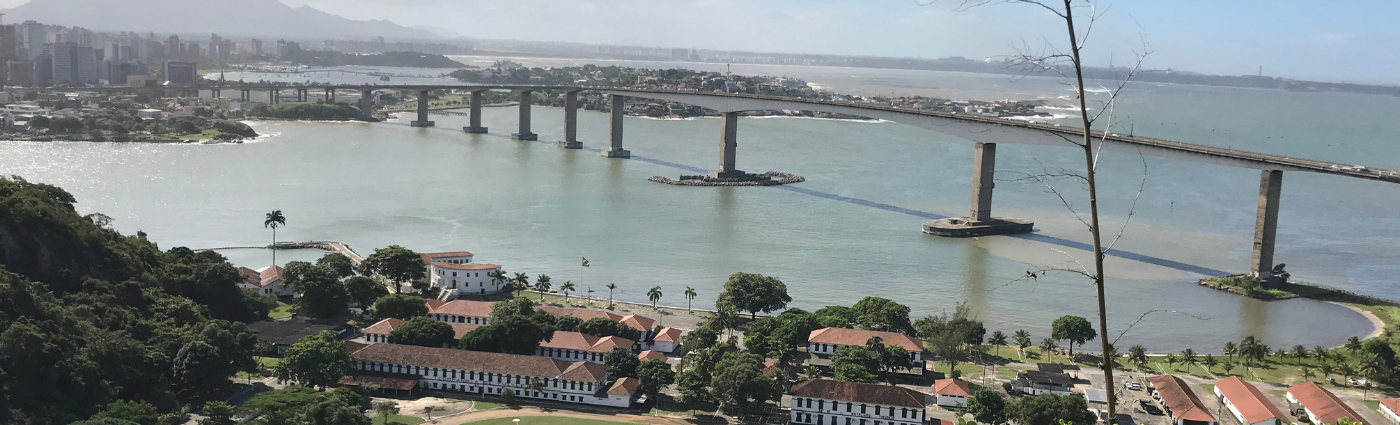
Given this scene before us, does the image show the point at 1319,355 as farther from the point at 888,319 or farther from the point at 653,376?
the point at 653,376

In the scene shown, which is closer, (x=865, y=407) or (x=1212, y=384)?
(x=865, y=407)

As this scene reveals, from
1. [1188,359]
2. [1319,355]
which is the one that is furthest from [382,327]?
[1319,355]

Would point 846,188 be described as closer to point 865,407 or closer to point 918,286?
point 918,286

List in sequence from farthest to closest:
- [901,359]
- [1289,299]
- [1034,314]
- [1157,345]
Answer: [1289,299]
[1034,314]
[1157,345]
[901,359]

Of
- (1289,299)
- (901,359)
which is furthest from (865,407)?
(1289,299)

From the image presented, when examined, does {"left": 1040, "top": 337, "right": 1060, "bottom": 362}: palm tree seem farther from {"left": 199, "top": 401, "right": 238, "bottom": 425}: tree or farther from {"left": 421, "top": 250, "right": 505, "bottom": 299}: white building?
{"left": 199, "top": 401, "right": 238, "bottom": 425}: tree

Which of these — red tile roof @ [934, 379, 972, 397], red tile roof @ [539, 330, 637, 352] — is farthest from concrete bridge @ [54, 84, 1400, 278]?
red tile roof @ [539, 330, 637, 352]
